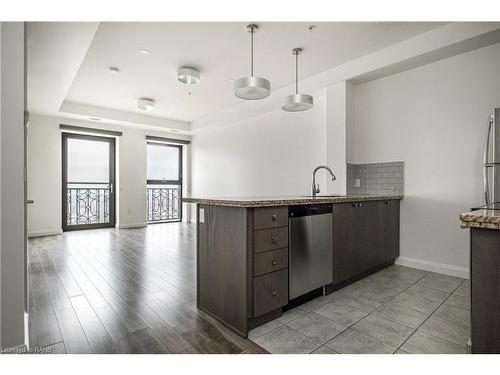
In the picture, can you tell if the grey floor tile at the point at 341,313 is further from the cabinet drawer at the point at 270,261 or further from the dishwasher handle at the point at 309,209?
the dishwasher handle at the point at 309,209

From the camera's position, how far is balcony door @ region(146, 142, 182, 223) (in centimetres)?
705

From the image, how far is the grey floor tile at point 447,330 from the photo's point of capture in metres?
1.64

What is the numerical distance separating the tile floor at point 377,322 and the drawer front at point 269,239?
54 centimetres

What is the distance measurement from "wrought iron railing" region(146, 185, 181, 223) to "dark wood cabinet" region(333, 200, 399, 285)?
5.51 m

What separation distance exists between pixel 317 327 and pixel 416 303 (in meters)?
1.00

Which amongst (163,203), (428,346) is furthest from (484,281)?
(163,203)

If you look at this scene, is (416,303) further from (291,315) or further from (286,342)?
(286,342)

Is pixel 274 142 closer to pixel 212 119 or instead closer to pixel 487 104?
pixel 212 119

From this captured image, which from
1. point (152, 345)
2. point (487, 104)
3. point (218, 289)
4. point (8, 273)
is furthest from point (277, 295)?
point (487, 104)

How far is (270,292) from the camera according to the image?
1804 mm

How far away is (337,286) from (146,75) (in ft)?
12.5

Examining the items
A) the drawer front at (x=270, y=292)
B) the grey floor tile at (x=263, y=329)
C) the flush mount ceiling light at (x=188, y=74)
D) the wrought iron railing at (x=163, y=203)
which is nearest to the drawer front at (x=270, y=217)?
the drawer front at (x=270, y=292)

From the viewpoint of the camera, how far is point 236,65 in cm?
356

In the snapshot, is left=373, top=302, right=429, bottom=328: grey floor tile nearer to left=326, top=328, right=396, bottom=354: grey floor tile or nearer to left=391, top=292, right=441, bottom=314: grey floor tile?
left=391, top=292, right=441, bottom=314: grey floor tile
